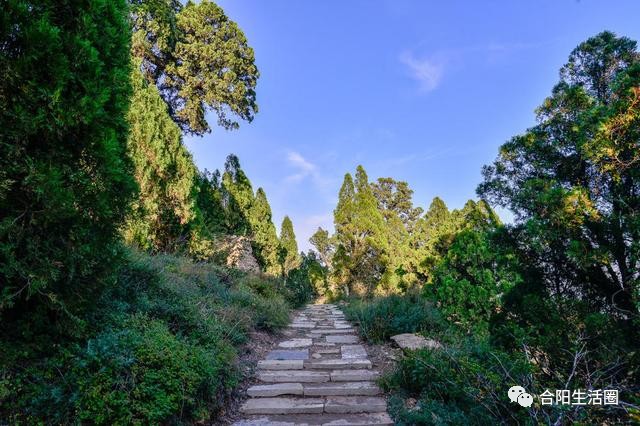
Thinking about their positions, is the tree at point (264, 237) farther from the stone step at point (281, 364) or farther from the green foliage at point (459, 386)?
the green foliage at point (459, 386)

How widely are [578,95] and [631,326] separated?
2337mm

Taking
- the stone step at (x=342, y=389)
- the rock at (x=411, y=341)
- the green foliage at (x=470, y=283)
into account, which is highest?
the green foliage at (x=470, y=283)

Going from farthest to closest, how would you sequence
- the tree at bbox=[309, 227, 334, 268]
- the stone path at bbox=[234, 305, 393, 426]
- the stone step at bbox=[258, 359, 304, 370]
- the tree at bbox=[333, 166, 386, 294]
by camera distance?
the tree at bbox=[309, 227, 334, 268] → the tree at bbox=[333, 166, 386, 294] → the stone step at bbox=[258, 359, 304, 370] → the stone path at bbox=[234, 305, 393, 426]

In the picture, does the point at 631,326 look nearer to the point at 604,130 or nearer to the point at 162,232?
the point at 604,130

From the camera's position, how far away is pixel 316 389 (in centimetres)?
346

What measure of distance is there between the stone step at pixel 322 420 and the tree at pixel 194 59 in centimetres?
1194

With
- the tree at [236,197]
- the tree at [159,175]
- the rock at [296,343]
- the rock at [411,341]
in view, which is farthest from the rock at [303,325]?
the tree at [236,197]

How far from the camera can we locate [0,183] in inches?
81.2

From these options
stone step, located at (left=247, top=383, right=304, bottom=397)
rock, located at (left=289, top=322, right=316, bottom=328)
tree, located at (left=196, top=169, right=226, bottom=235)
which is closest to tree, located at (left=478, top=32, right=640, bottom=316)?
stone step, located at (left=247, top=383, right=304, bottom=397)

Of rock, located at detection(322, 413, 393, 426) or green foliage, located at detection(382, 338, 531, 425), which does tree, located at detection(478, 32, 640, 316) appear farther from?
rock, located at detection(322, 413, 393, 426)

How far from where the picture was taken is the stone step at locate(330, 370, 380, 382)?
3750 millimetres

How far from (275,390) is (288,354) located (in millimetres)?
1229

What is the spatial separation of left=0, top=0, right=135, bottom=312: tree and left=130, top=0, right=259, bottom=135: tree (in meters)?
10.7

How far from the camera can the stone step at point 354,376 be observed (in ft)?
12.3
